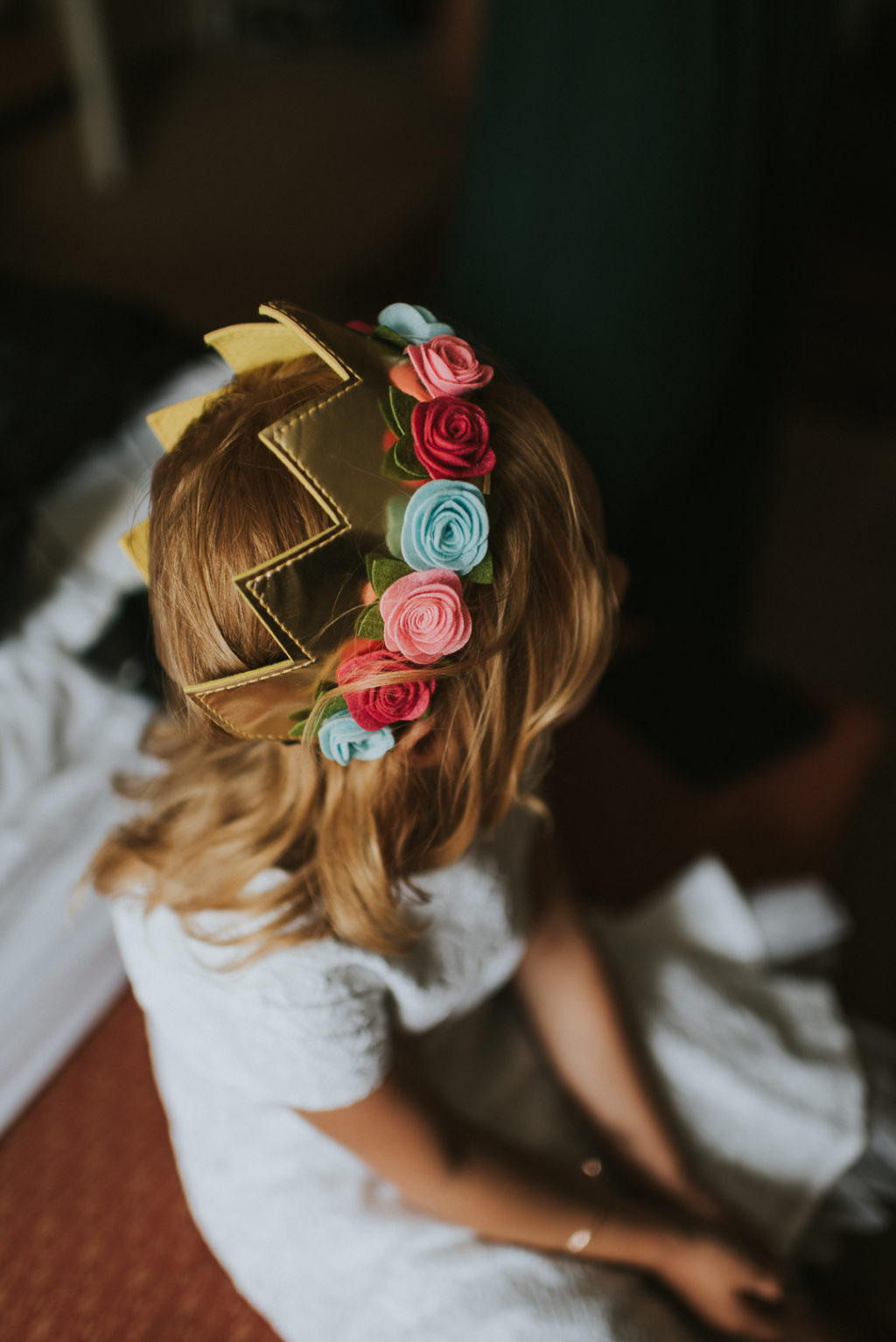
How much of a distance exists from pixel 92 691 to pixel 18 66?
2067mm

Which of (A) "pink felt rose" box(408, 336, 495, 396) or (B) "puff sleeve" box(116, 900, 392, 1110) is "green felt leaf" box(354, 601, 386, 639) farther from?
(B) "puff sleeve" box(116, 900, 392, 1110)

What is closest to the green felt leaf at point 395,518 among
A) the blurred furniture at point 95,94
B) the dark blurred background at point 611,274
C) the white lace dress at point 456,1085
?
the white lace dress at point 456,1085

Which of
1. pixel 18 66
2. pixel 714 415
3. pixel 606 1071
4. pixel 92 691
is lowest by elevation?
pixel 606 1071

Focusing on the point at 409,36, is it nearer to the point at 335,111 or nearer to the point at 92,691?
the point at 335,111

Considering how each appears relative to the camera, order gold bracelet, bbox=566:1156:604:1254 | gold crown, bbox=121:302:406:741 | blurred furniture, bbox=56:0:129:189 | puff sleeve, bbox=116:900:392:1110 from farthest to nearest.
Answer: blurred furniture, bbox=56:0:129:189 → gold bracelet, bbox=566:1156:604:1254 → puff sleeve, bbox=116:900:392:1110 → gold crown, bbox=121:302:406:741

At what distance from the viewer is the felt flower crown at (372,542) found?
47cm

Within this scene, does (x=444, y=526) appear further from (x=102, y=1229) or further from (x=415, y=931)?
(x=102, y=1229)

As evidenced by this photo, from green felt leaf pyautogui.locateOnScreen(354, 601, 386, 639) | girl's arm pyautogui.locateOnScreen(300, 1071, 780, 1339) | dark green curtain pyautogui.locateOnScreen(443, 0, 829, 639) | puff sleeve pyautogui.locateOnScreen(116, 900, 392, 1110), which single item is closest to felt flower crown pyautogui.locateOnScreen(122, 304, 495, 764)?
green felt leaf pyautogui.locateOnScreen(354, 601, 386, 639)

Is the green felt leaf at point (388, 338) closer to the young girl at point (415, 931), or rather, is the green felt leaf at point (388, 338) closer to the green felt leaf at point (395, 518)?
the young girl at point (415, 931)

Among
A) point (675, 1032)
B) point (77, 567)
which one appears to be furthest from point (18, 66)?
point (675, 1032)

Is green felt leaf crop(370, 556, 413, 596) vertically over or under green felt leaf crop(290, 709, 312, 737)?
over

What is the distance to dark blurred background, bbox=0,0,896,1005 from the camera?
1.18 m

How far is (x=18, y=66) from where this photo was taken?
2.27m

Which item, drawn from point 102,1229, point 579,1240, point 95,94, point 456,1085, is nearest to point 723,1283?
point 579,1240
